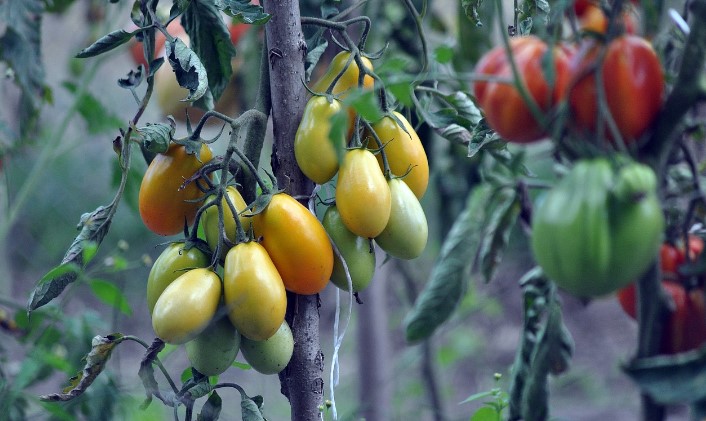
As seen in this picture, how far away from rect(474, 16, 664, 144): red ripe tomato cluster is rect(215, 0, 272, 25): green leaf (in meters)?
0.33

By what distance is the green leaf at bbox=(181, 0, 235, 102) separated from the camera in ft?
2.94

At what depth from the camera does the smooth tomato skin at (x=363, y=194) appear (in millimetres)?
745

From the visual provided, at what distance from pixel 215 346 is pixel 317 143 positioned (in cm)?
22

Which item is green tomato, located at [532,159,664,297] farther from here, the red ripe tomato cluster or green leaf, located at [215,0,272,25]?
green leaf, located at [215,0,272,25]

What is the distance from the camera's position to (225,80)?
0.94 meters

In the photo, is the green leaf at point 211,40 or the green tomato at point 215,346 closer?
the green tomato at point 215,346

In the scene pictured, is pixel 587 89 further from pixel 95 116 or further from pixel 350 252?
pixel 95 116

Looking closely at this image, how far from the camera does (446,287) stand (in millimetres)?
875

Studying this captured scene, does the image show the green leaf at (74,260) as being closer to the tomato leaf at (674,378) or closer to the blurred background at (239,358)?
the blurred background at (239,358)

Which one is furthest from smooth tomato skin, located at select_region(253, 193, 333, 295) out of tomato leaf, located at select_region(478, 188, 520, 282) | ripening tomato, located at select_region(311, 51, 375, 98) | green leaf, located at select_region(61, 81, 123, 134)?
green leaf, located at select_region(61, 81, 123, 134)

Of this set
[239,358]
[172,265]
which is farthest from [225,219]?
[239,358]

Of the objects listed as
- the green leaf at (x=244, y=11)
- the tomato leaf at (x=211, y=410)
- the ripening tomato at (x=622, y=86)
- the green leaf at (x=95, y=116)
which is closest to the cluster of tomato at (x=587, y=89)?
the ripening tomato at (x=622, y=86)

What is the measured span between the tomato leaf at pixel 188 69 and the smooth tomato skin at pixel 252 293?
182mm

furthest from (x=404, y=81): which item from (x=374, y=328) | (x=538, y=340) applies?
(x=374, y=328)
